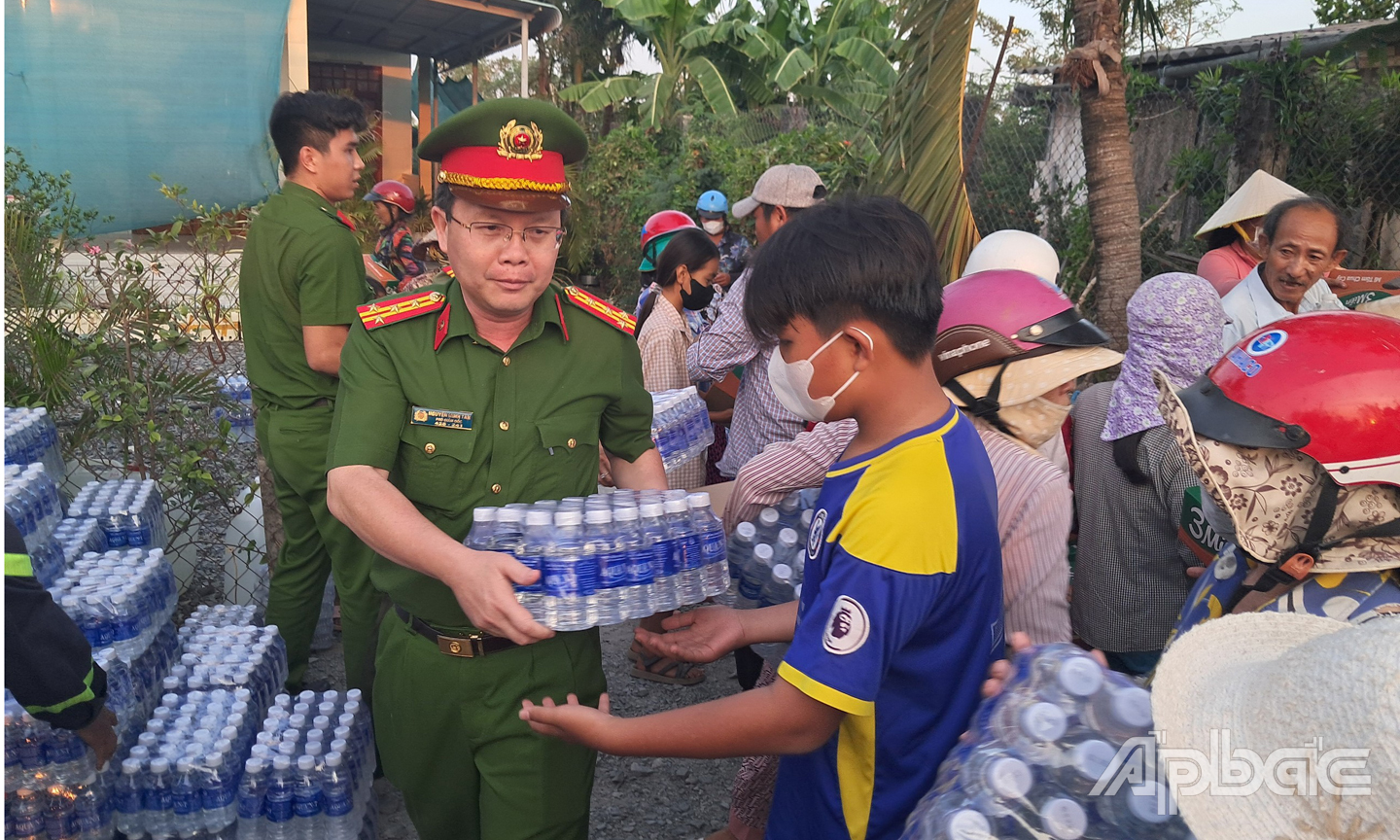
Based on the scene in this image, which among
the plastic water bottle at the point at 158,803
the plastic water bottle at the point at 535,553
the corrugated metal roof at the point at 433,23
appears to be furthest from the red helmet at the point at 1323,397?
the corrugated metal roof at the point at 433,23

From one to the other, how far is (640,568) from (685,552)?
165mm

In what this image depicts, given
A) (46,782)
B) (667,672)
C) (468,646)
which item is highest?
(468,646)

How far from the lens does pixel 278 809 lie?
2910 millimetres

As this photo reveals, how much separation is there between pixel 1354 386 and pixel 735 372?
3.43 m

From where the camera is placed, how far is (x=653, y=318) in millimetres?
4801

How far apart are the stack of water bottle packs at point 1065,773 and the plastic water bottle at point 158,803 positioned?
2522mm

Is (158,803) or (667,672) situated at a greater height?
(158,803)

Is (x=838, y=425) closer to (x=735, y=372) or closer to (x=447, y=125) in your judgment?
(x=447, y=125)

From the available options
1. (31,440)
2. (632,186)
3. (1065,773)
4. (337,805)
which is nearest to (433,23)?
(632,186)

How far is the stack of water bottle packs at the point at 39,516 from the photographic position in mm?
3412

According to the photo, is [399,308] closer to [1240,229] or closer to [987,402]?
[987,402]

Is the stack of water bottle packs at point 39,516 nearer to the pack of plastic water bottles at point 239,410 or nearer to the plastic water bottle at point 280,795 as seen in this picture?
the plastic water bottle at point 280,795

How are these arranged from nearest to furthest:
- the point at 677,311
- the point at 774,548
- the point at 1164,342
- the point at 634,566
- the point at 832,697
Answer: the point at 832,697 → the point at 634,566 → the point at 774,548 → the point at 1164,342 → the point at 677,311

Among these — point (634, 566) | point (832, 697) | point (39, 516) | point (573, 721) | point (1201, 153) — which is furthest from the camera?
point (1201, 153)
